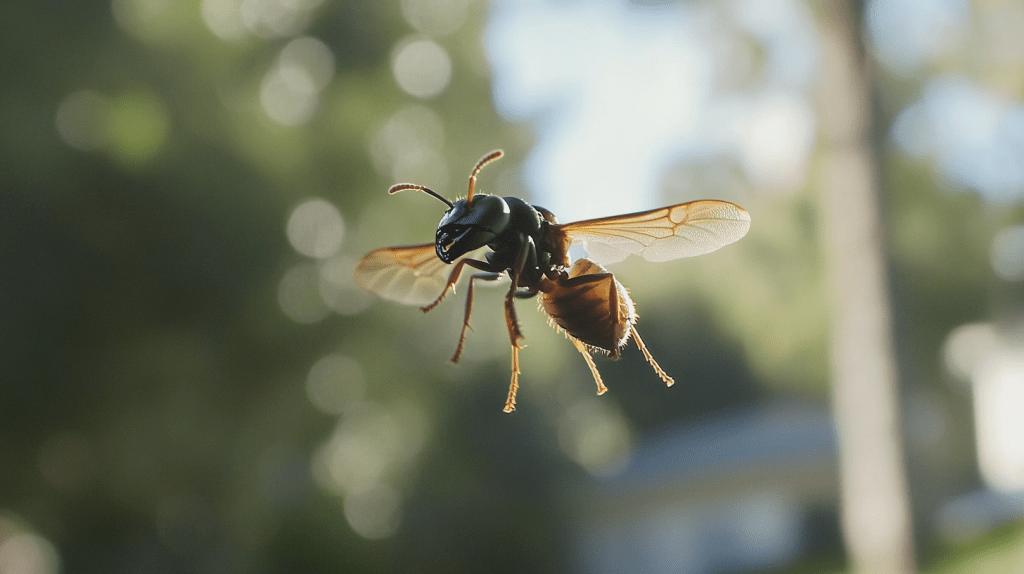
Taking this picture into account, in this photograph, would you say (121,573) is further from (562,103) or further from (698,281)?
(698,281)

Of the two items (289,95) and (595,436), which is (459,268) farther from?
(595,436)

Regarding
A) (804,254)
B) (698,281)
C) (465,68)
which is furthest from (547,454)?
(465,68)

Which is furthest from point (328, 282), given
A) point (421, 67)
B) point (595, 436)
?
point (595, 436)

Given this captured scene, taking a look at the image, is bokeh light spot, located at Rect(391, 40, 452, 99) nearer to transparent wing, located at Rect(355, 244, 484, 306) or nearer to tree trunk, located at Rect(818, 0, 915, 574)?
tree trunk, located at Rect(818, 0, 915, 574)

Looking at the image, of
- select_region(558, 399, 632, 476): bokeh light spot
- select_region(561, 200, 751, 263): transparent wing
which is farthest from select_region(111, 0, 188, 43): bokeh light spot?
select_region(561, 200, 751, 263): transparent wing

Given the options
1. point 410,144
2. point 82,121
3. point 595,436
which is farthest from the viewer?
point 595,436
